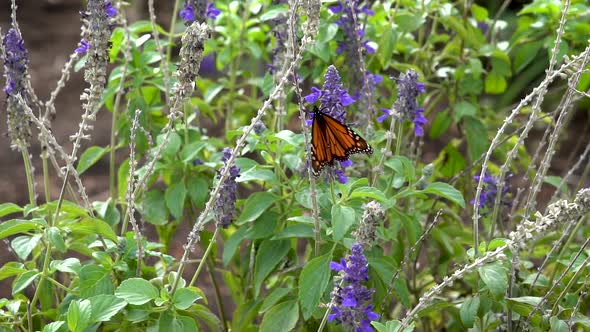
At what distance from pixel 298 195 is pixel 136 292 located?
0.57m

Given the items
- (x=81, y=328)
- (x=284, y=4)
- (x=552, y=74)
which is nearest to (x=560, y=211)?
(x=552, y=74)

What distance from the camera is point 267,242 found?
109 inches

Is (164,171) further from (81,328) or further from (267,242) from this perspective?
(81,328)

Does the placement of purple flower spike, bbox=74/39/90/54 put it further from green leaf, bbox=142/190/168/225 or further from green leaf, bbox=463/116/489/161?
green leaf, bbox=463/116/489/161

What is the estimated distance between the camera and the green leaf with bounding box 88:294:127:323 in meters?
2.32

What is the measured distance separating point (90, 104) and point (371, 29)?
1379 mm

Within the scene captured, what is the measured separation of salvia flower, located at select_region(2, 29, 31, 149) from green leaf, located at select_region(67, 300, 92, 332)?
609 mm

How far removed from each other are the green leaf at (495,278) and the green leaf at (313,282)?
1.41ft

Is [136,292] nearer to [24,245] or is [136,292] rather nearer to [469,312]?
[24,245]

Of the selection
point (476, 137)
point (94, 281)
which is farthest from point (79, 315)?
point (476, 137)

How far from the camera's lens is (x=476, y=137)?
11.7ft

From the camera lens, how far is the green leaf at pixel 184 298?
2359mm

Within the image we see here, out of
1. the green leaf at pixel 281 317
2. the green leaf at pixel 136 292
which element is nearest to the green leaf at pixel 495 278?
the green leaf at pixel 281 317

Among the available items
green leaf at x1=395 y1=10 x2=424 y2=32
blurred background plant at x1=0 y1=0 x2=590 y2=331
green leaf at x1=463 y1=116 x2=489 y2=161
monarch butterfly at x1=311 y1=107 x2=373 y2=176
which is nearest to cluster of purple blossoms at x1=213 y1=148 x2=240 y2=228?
blurred background plant at x1=0 y1=0 x2=590 y2=331
